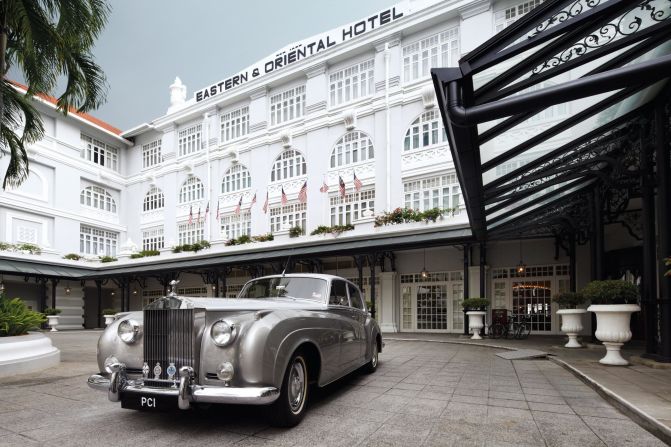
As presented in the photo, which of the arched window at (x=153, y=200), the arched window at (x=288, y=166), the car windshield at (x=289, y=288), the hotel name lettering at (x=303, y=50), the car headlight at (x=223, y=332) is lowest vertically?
the car headlight at (x=223, y=332)

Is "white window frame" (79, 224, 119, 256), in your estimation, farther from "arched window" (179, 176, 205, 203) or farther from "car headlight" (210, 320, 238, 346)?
"car headlight" (210, 320, 238, 346)

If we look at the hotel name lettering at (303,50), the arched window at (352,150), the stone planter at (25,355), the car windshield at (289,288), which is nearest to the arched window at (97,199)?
the hotel name lettering at (303,50)

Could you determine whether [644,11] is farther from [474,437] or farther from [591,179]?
[591,179]

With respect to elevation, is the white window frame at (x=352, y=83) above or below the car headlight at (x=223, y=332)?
above

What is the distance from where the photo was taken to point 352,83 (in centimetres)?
2345

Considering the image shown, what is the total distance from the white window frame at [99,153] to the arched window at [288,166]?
15.4m

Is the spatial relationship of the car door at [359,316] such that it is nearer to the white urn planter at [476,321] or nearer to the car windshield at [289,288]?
the car windshield at [289,288]

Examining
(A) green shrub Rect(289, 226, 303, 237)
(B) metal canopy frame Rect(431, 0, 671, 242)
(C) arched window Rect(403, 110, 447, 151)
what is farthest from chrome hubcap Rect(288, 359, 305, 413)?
(C) arched window Rect(403, 110, 447, 151)

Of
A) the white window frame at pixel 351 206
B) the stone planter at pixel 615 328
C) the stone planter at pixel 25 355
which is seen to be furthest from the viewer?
the white window frame at pixel 351 206

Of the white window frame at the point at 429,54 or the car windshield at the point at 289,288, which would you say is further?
the white window frame at the point at 429,54

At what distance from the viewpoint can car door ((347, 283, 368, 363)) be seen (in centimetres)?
626

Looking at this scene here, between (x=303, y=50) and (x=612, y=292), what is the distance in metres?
22.8

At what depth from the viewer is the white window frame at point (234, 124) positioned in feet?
91.2

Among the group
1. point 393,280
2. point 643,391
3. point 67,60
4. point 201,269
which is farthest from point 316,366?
point 201,269
